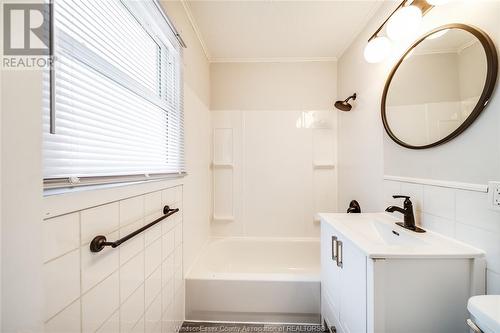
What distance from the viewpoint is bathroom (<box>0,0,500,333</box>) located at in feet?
1.91

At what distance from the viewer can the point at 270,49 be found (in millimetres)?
2178

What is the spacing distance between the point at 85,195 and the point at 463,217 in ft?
5.08

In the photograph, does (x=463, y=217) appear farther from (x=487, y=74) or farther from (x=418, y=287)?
(x=487, y=74)

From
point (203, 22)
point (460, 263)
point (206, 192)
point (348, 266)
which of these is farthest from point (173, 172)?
point (460, 263)

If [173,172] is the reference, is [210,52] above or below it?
above

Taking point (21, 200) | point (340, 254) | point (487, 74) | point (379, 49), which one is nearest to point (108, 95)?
point (21, 200)

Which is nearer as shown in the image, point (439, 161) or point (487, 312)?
point (487, 312)

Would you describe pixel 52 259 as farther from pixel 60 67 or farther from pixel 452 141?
pixel 452 141

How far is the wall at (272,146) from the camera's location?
93.4 inches

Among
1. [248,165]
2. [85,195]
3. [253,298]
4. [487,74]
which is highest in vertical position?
[487,74]

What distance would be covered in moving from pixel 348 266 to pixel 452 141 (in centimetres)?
79

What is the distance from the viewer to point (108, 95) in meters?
0.82

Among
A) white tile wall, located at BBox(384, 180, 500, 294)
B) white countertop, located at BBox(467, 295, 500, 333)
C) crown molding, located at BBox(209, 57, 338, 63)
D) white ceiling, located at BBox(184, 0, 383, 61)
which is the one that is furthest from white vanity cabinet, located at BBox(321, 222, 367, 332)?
crown molding, located at BBox(209, 57, 338, 63)

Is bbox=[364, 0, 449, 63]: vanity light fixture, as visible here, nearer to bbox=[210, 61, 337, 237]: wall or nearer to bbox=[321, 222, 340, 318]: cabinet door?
bbox=[210, 61, 337, 237]: wall
